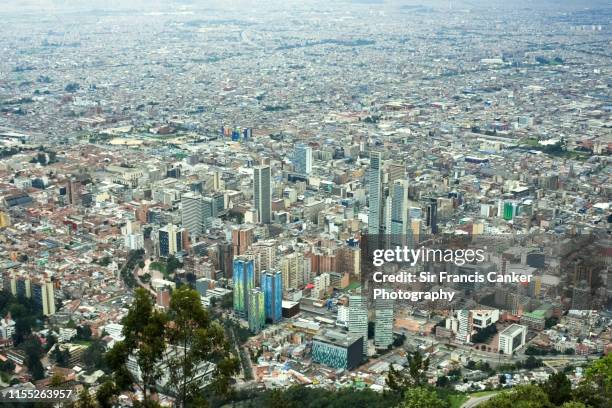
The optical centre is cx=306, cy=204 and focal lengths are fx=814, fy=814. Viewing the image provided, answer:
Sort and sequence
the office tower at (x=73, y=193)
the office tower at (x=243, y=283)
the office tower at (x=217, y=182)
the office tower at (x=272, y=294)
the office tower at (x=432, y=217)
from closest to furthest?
the office tower at (x=272, y=294) < the office tower at (x=243, y=283) < the office tower at (x=432, y=217) < the office tower at (x=73, y=193) < the office tower at (x=217, y=182)

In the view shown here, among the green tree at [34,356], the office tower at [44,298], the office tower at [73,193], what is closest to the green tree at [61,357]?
the green tree at [34,356]

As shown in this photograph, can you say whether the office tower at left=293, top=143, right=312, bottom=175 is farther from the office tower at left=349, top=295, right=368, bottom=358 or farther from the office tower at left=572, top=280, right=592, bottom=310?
the office tower at left=572, top=280, right=592, bottom=310

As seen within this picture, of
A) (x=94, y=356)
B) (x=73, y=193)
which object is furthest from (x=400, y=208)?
(x=73, y=193)

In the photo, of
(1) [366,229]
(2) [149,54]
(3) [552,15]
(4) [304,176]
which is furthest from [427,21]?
(1) [366,229]

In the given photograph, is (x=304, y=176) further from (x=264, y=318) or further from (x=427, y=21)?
(x=427, y=21)

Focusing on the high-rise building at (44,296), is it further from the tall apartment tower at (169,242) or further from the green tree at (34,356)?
the tall apartment tower at (169,242)

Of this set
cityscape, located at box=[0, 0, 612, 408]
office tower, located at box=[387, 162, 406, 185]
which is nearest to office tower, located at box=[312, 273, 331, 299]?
cityscape, located at box=[0, 0, 612, 408]
